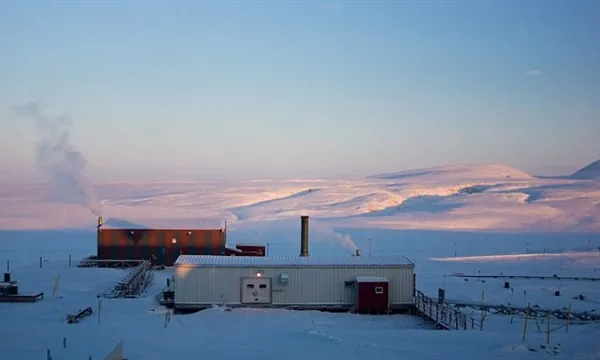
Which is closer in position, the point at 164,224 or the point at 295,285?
the point at 295,285

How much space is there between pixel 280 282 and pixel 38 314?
20.9 ft

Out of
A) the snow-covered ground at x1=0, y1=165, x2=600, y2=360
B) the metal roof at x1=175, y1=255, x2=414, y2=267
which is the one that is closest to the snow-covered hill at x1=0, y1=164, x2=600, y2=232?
the snow-covered ground at x1=0, y1=165, x2=600, y2=360

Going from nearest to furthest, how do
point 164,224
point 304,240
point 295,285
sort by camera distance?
point 295,285, point 304,240, point 164,224

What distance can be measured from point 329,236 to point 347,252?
29.7 ft

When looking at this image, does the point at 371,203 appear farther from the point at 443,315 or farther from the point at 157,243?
the point at 443,315

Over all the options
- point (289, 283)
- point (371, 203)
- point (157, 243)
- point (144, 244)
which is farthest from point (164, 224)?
point (371, 203)

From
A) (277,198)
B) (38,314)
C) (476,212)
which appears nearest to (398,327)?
(38,314)

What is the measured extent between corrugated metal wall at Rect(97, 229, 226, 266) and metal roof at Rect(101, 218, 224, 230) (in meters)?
0.49

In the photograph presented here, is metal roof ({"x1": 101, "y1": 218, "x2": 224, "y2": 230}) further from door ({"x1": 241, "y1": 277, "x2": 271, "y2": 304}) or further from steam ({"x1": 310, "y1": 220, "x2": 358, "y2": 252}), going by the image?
steam ({"x1": 310, "y1": 220, "x2": 358, "y2": 252})

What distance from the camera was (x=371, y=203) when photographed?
85.3 meters

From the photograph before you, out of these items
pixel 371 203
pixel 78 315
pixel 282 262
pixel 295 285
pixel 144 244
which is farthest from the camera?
pixel 371 203

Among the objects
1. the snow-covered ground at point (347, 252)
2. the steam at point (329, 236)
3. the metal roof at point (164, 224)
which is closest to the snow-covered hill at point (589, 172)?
the snow-covered ground at point (347, 252)

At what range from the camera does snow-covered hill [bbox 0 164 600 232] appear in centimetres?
6719

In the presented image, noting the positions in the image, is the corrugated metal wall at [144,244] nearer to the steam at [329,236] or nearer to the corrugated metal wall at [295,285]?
the corrugated metal wall at [295,285]
